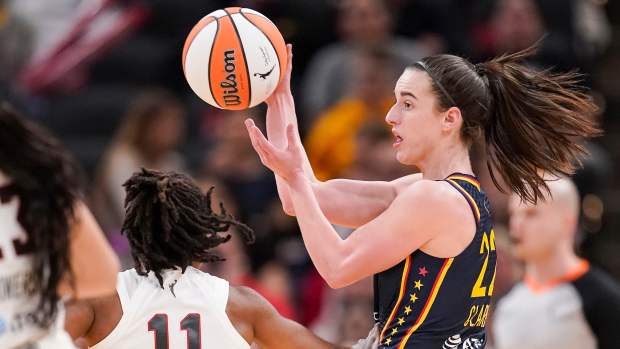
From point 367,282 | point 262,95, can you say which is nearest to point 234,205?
point 367,282

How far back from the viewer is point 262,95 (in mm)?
4879

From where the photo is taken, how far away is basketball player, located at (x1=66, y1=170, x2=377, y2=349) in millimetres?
4297

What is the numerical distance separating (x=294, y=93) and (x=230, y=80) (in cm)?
507

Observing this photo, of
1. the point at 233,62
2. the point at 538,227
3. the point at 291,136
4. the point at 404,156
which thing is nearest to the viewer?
the point at 291,136

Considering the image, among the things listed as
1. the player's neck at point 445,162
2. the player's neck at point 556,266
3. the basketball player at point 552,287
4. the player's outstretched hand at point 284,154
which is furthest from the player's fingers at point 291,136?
the player's neck at point 556,266

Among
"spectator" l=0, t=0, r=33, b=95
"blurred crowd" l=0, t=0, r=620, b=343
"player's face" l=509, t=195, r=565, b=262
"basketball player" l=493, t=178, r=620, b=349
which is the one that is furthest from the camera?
"spectator" l=0, t=0, r=33, b=95

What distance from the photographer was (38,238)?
3.61m

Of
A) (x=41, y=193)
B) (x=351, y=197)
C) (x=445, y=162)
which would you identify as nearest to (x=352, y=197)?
(x=351, y=197)

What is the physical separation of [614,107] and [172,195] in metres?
6.68

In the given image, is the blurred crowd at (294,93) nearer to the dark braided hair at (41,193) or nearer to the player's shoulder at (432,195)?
the player's shoulder at (432,195)

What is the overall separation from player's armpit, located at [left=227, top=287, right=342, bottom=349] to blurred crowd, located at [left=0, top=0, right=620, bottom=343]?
3.00 meters

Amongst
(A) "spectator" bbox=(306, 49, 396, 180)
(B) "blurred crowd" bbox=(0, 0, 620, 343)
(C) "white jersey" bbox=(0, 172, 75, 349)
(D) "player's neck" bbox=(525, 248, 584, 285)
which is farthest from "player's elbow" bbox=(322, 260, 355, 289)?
(A) "spectator" bbox=(306, 49, 396, 180)

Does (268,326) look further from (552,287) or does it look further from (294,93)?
(294,93)

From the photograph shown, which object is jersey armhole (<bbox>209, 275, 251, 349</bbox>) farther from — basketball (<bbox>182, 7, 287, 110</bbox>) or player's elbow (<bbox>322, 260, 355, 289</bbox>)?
basketball (<bbox>182, 7, 287, 110</bbox>)
